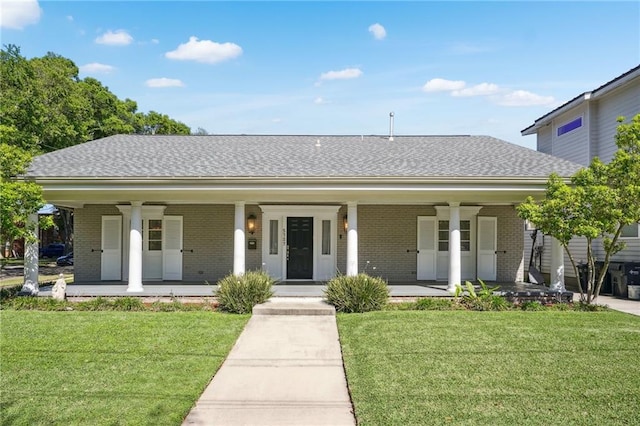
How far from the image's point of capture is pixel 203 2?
1419 cm

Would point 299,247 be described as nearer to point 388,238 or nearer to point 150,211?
point 388,238

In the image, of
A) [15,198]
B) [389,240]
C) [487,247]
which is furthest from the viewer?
[487,247]

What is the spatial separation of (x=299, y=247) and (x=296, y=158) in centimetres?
276

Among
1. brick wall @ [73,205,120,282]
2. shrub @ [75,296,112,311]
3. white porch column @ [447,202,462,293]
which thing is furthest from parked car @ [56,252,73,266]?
white porch column @ [447,202,462,293]

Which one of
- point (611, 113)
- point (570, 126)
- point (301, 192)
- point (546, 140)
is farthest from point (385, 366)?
point (546, 140)

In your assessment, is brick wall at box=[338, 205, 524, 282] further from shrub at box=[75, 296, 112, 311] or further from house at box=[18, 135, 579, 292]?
shrub at box=[75, 296, 112, 311]

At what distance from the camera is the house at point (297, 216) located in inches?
491

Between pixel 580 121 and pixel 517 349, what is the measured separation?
1301cm

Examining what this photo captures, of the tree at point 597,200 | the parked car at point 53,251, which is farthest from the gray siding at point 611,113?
the parked car at point 53,251

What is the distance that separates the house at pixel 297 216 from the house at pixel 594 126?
331 cm

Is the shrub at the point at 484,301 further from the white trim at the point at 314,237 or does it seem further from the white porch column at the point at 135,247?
the white porch column at the point at 135,247

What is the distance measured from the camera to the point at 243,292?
425 inches

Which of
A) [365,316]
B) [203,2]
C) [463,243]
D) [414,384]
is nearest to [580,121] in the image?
[463,243]

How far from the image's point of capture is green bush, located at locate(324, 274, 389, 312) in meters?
10.7
